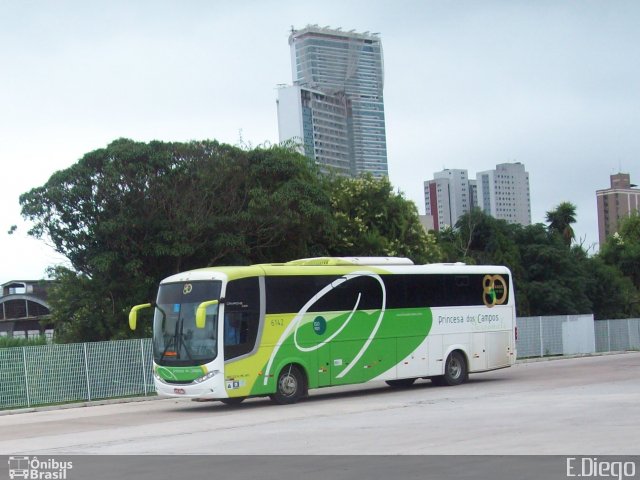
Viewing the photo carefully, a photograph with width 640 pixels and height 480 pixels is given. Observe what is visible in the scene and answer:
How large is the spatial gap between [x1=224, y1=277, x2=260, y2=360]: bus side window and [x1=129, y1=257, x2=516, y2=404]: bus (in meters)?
0.02

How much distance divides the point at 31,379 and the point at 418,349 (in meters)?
10.8

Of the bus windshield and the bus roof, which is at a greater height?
the bus roof

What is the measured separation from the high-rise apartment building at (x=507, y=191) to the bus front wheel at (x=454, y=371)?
89.4m

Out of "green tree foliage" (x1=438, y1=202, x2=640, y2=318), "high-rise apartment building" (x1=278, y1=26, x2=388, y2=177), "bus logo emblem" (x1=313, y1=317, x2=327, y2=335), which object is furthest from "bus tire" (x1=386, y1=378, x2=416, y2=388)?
"high-rise apartment building" (x1=278, y1=26, x2=388, y2=177)

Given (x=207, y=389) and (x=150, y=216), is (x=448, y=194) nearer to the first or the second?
(x=150, y=216)

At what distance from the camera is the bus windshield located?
20.5m

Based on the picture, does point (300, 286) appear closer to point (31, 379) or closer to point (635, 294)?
point (31, 379)

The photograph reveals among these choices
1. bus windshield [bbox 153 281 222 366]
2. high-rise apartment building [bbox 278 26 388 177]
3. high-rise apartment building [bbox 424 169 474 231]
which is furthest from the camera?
high-rise apartment building [bbox 278 26 388 177]

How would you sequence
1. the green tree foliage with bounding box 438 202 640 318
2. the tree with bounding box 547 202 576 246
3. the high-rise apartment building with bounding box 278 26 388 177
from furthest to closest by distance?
the high-rise apartment building with bounding box 278 26 388 177 < the tree with bounding box 547 202 576 246 < the green tree foliage with bounding box 438 202 640 318

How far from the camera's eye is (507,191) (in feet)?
388

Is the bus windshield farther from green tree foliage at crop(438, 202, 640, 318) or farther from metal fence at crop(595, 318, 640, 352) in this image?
green tree foliage at crop(438, 202, 640, 318)
